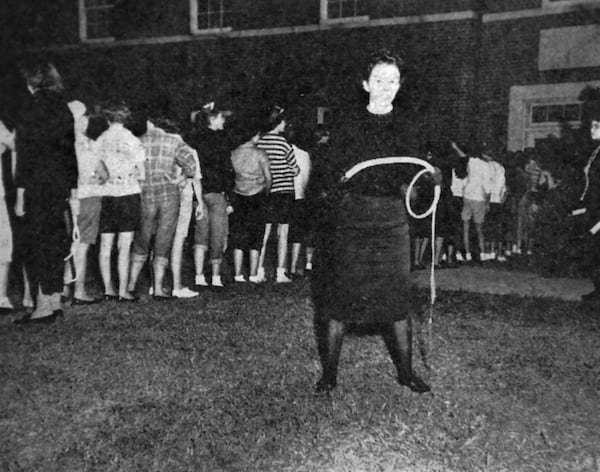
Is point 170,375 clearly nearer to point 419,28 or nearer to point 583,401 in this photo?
point 583,401

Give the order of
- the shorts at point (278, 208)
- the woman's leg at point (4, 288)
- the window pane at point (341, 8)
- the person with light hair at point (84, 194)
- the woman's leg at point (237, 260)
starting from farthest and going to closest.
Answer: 1. the window pane at point (341, 8)
2. the woman's leg at point (237, 260)
3. the shorts at point (278, 208)
4. the person with light hair at point (84, 194)
5. the woman's leg at point (4, 288)

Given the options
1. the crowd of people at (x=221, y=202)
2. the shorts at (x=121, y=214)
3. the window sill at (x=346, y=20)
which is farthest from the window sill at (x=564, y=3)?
the shorts at (x=121, y=214)

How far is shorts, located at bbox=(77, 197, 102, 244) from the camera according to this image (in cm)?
649

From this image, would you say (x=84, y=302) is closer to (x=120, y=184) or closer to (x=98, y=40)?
(x=120, y=184)

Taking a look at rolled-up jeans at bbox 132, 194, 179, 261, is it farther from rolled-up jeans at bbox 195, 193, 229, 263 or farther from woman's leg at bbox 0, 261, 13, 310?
woman's leg at bbox 0, 261, 13, 310

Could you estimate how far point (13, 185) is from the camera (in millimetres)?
5996

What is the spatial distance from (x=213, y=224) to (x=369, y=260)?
3.76m

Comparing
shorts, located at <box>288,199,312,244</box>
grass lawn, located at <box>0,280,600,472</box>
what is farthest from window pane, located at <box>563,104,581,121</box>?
grass lawn, located at <box>0,280,600,472</box>

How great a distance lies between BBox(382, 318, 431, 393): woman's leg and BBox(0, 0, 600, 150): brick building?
25.5 feet

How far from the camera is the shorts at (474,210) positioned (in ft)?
35.3

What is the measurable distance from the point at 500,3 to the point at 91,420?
1243 cm

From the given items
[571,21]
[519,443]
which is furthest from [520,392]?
[571,21]

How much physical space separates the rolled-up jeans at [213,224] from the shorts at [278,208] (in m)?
0.50

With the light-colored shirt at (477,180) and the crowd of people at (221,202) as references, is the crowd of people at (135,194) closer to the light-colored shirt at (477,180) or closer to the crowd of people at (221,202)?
the crowd of people at (221,202)
